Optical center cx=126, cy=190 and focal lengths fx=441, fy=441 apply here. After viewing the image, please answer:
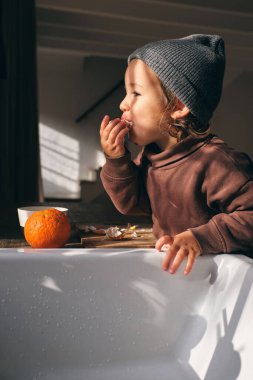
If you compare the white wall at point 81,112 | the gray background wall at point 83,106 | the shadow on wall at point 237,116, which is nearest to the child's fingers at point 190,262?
the gray background wall at point 83,106

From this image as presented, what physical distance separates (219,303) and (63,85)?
8.42m

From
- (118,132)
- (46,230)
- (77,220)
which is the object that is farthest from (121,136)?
(77,220)

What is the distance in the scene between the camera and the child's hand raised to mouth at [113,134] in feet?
2.78

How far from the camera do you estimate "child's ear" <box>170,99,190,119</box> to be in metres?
0.86

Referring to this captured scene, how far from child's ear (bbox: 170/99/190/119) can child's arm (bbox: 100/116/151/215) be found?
0.32ft

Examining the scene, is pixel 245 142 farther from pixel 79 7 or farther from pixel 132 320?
pixel 132 320

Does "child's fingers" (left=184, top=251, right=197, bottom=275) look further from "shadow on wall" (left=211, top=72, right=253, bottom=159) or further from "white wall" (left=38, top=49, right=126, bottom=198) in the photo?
"shadow on wall" (left=211, top=72, right=253, bottom=159)

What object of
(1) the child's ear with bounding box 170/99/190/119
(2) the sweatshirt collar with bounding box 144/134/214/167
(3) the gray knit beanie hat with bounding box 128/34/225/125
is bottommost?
Result: (2) the sweatshirt collar with bounding box 144/134/214/167

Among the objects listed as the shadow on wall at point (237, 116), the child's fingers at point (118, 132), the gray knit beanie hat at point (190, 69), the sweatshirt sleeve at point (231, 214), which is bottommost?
the shadow on wall at point (237, 116)

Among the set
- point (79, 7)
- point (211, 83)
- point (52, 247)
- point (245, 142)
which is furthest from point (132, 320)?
point (245, 142)

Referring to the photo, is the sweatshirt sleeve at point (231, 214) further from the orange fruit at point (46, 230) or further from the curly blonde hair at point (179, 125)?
the orange fruit at point (46, 230)

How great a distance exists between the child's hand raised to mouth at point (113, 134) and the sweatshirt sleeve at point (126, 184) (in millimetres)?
20

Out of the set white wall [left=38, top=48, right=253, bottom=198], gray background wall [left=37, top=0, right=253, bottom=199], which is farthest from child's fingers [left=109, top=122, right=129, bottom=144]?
white wall [left=38, top=48, right=253, bottom=198]

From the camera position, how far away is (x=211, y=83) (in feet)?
2.74
